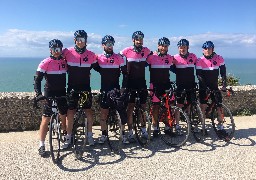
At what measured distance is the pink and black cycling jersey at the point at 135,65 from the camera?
7.32 m

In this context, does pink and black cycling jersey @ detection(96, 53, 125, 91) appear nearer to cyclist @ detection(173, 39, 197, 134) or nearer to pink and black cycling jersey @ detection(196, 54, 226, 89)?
cyclist @ detection(173, 39, 197, 134)

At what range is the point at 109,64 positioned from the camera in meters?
6.93

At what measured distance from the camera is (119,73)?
23.2 feet

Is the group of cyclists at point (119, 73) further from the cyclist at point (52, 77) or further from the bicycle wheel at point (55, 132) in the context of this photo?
the bicycle wheel at point (55, 132)

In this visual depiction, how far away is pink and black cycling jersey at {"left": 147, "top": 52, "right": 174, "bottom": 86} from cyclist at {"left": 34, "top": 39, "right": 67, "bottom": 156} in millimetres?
2242

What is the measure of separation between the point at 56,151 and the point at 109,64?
2365mm

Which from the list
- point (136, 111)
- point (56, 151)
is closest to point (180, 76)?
point (136, 111)

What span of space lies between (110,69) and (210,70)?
273 cm

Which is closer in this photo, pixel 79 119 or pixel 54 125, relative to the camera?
pixel 54 125

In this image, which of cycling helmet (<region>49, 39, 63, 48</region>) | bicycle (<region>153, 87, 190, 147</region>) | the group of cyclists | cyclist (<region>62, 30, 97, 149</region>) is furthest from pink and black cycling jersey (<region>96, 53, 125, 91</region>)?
bicycle (<region>153, 87, 190, 147</region>)

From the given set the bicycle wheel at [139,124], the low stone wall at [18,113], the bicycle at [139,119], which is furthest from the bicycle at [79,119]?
the low stone wall at [18,113]

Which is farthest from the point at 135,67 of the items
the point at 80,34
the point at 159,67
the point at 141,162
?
the point at 141,162

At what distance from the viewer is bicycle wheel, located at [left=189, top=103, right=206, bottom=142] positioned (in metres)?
7.46

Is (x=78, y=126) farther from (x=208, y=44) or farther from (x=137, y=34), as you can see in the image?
(x=208, y=44)
